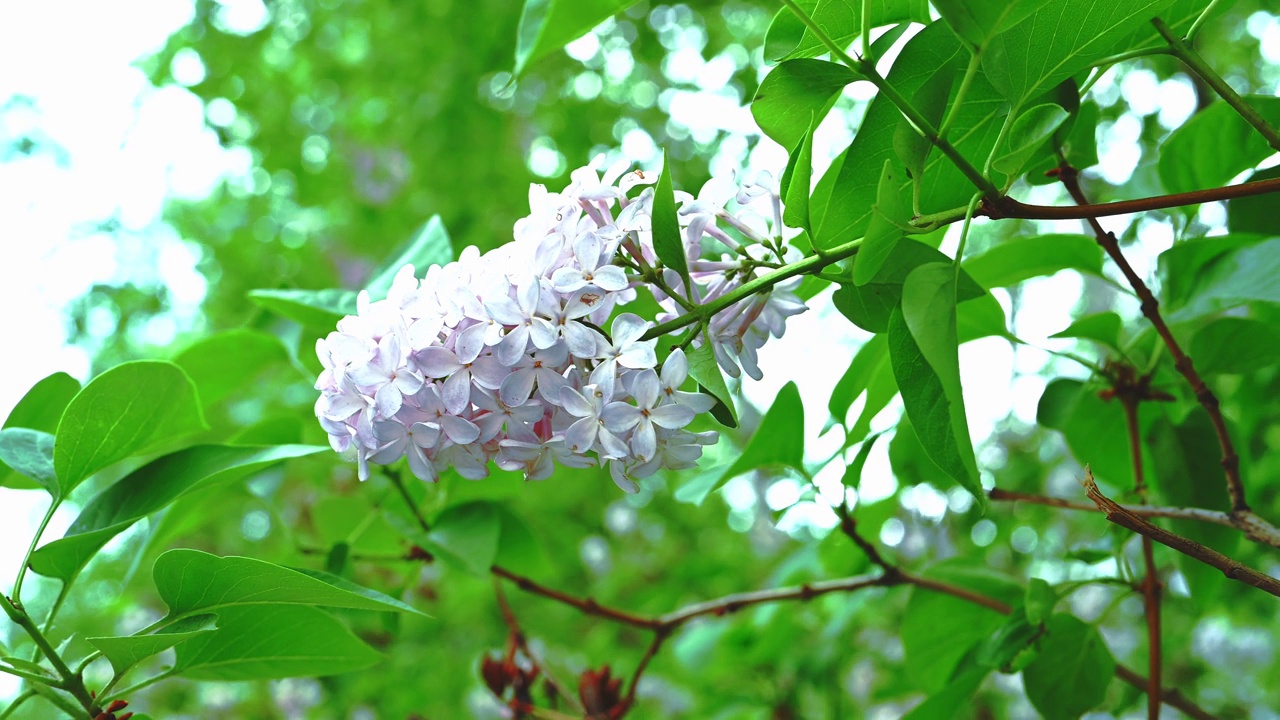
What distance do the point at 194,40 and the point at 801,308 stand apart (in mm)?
2103

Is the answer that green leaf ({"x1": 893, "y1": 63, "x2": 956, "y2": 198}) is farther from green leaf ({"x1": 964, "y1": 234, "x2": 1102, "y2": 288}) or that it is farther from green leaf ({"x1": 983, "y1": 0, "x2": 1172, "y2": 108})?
green leaf ({"x1": 964, "y1": 234, "x2": 1102, "y2": 288})

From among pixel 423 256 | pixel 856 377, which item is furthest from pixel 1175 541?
pixel 423 256

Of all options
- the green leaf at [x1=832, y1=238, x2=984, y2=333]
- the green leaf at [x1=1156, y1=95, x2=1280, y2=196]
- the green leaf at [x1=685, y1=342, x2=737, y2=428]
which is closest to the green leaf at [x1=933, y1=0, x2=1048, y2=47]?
the green leaf at [x1=832, y1=238, x2=984, y2=333]

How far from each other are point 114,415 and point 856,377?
57 cm

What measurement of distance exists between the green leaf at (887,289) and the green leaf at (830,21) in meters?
0.12

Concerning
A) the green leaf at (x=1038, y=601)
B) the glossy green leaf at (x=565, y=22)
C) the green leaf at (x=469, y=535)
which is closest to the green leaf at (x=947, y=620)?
the green leaf at (x=1038, y=601)

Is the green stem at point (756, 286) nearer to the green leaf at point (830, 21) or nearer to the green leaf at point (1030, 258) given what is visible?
the green leaf at point (830, 21)

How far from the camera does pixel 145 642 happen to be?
57 centimetres

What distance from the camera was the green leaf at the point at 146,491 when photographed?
2.10 ft

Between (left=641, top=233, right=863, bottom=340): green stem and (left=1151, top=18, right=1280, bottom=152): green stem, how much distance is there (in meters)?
0.20

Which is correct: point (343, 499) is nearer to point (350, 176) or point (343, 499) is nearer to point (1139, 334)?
point (1139, 334)

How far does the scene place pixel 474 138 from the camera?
2.41 m

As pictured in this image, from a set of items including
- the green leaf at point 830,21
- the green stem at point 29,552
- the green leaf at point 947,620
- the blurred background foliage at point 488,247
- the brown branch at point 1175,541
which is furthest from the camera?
the blurred background foliage at point 488,247

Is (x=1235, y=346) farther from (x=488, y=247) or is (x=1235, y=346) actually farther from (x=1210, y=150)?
(x=488, y=247)
